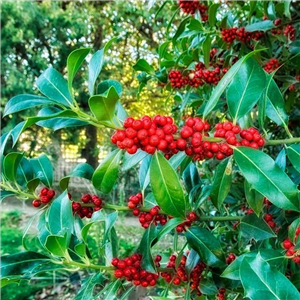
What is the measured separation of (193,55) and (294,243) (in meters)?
0.82

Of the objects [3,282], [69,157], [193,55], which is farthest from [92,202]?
[69,157]

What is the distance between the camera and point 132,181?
6289 millimetres

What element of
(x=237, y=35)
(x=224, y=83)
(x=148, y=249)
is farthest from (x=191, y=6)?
(x=148, y=249)

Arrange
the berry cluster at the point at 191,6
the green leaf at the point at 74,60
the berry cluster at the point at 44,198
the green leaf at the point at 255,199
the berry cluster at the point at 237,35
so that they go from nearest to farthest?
1. the green leaf at the point at 74,60
2. the green leaf at the point at 255,199
3. the berry cluster at the point at 44,198
4. the berry cluster at the point at 237,35
5. the berry cluster at the point at 191,6

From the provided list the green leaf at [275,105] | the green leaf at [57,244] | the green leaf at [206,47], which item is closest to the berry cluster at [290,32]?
the green leaf at [206,47]

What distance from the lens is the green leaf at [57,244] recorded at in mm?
645

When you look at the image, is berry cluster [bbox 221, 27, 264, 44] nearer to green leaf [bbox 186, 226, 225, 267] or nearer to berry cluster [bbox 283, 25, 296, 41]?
berry cluster [bbox 283, 25, 296, 41]

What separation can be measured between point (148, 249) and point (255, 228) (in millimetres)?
226

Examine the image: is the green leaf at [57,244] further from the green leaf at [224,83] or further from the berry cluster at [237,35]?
the berry cluster at [237,35]

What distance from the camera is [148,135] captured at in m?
0.57

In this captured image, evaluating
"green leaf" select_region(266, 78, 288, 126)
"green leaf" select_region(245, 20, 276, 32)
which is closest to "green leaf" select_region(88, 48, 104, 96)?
"green leaf" select_region(266, 78, 288, 126)

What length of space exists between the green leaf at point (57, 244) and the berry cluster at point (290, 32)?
3.45ft

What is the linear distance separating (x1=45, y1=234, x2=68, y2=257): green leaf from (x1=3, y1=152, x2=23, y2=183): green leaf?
203 millimetres

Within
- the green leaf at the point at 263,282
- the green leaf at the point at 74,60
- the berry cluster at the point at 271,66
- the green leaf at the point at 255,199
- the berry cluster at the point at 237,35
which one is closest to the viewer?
the green leaf at the point at 263,282
